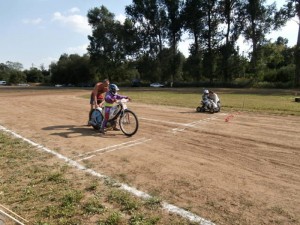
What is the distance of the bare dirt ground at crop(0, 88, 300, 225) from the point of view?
4.58m

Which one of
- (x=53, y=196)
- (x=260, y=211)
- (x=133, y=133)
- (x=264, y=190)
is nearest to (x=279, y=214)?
(x=260, y=211)

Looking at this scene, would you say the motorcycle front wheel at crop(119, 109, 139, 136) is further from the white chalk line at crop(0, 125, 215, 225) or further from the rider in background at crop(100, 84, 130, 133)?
the white chalk line at crop(0, 125, 215, 225)

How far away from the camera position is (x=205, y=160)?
6.75m

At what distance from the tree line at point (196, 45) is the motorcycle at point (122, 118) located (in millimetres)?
41138

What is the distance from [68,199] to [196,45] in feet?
191

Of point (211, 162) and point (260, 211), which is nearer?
point (260, 211)

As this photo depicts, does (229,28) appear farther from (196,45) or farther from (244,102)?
(244,102)

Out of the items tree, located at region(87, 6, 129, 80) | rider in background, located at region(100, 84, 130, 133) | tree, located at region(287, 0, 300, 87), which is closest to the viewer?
rider in background, located at region(100, 84, 130, 133)

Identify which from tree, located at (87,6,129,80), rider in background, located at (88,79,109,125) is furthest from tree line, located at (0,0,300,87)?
rider in background, located at (88,79,109,125)

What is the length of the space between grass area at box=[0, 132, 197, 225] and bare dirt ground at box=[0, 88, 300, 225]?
44 cm

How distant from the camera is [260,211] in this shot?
171 inches

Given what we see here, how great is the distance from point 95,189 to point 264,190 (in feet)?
8.89

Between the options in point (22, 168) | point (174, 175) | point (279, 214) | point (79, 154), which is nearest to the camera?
point (279, 214)

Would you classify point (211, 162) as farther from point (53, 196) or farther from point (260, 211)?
point (53, 196)
